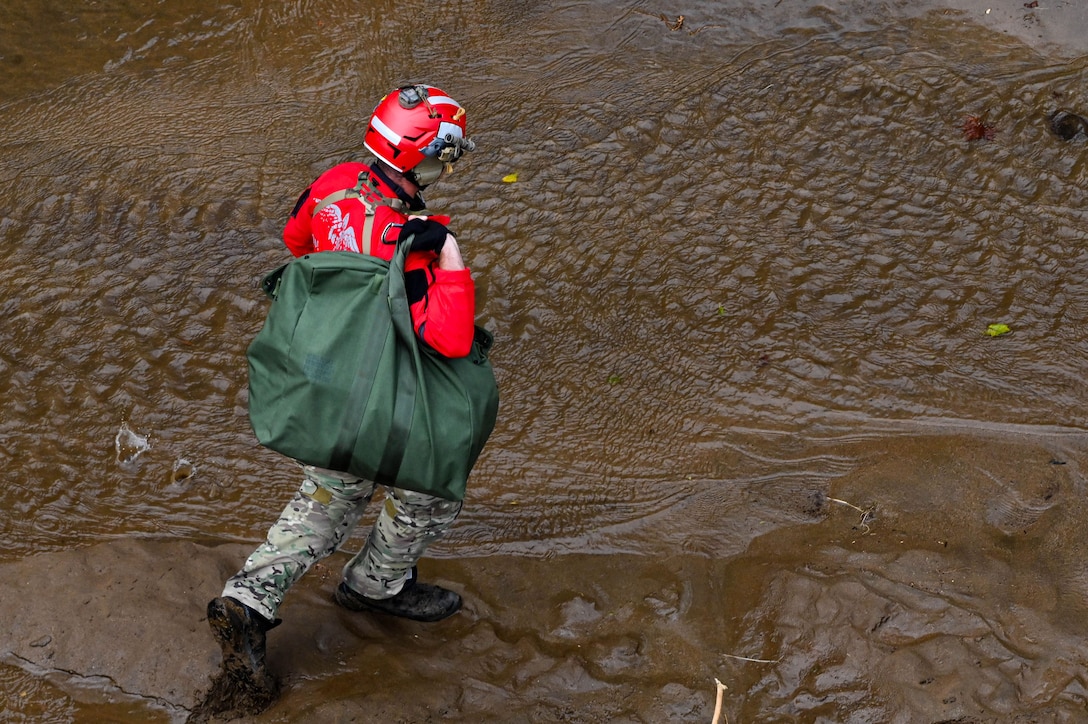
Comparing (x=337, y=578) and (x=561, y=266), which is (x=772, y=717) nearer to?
(x=337, y=578)

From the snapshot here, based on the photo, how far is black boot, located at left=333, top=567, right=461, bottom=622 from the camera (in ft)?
10.8

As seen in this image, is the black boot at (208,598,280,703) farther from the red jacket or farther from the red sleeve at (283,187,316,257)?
the red sleeve at (283,187,316,257)

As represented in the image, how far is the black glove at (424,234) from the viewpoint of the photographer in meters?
2.52

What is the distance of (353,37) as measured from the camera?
5668 millimetres

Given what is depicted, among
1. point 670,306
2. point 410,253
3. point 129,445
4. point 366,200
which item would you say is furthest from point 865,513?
point 129,445

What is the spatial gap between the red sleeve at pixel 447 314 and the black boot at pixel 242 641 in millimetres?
993

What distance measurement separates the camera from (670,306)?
441cm

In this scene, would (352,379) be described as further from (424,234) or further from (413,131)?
(413,131)

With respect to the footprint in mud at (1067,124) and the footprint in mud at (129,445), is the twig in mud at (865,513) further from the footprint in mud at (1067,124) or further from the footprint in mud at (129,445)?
the footprint in mud at (129,445)

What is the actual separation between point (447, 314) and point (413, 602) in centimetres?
131

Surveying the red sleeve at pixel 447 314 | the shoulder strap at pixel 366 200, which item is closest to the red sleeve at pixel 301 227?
the shoulder strap at pixel 366 200

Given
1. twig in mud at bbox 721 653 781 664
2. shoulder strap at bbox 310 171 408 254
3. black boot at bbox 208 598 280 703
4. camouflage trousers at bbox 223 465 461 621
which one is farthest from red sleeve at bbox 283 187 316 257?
twig in mud at bbox 721 653 781 664

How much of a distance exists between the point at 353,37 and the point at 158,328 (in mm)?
2326

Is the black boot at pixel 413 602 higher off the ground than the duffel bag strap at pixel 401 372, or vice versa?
the duffel bag strap at pixel 401 372
